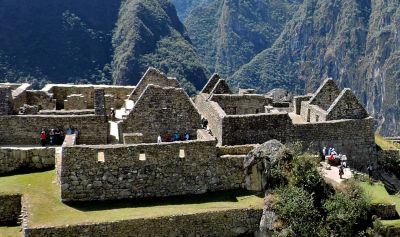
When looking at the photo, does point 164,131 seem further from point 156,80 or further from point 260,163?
point 156,80

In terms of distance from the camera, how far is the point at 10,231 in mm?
21781

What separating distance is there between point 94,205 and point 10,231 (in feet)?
9.77

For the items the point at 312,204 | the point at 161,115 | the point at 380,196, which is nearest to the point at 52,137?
the point at 161,115

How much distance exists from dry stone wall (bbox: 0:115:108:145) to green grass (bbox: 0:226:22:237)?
19.6 ft

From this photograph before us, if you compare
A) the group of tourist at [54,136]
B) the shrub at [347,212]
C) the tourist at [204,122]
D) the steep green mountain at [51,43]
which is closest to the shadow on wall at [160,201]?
the shrub at [347,212]

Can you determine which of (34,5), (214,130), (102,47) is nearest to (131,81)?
(102,47)

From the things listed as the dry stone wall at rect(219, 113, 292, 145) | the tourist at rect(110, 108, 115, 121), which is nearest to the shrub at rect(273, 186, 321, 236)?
the dry stone wall at rect(219, 113, 292, 145)

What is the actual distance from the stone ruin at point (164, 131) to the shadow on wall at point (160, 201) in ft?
0.83

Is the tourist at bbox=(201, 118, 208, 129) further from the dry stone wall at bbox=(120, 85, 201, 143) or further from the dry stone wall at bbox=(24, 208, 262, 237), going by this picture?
the dry stone wall at bbox=(24, 208, 262, 237)

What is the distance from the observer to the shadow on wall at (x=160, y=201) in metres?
22.3

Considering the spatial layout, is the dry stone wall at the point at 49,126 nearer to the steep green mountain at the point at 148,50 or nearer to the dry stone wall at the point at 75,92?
the dry stone wall at the point at 75,92

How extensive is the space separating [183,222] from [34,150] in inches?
295

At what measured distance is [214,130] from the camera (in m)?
28.4

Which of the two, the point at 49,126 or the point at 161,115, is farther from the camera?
the point at 161,115
